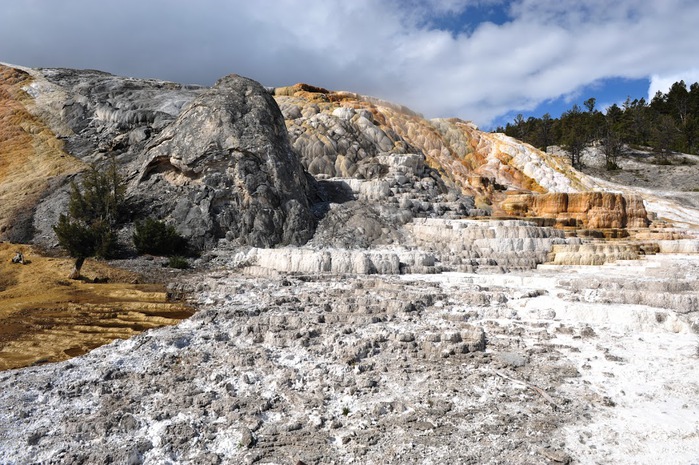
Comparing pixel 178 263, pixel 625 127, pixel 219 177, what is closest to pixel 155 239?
pixel 178 263

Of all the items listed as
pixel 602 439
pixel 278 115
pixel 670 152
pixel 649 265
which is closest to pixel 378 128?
pixel 278 115

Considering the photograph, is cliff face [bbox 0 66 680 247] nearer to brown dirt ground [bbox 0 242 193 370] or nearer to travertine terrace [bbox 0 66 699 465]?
travertine terrace [bbox 0 66 699 465]

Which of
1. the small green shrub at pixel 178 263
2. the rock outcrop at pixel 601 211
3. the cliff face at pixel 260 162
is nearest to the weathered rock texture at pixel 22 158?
the cliff face at pixel 260 162

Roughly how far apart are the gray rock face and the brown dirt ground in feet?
15.5

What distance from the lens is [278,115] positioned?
2214 centimetres

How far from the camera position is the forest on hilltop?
48656 mm

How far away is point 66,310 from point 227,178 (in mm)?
9725

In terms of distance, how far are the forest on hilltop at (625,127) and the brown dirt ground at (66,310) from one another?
44.8m

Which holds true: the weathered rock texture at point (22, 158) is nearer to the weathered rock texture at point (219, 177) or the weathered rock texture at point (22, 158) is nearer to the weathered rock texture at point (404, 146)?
the weathered rock texture at point (219, 177)

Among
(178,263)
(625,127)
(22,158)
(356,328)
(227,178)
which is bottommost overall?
(356,328)

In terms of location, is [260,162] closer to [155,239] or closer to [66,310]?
[155,239]

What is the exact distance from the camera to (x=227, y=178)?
18969 millimetres

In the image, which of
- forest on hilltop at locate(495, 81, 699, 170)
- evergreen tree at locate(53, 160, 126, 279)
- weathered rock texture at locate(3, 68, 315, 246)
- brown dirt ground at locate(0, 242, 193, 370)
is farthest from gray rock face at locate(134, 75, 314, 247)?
forest on hilltop at locate(495, 81, 699, 170)

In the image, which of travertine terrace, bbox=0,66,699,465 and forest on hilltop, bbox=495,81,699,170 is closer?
travertine terrace, bbox=0,66,699,465
